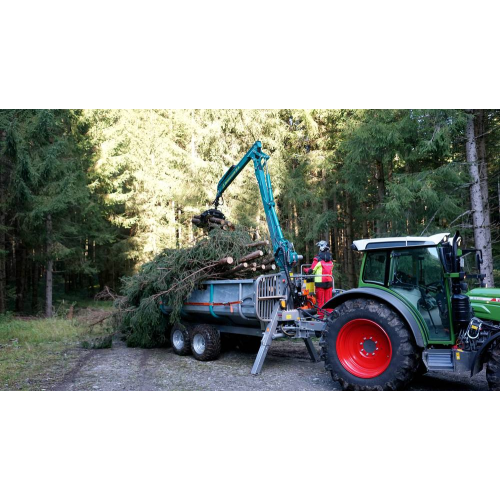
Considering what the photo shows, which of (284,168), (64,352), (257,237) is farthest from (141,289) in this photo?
(284,168)

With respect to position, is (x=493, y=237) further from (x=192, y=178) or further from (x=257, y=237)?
(x=192, y=178)

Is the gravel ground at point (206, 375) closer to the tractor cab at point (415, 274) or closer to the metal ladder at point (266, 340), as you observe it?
the metal ladder at point (266, 340)

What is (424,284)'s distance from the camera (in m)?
5.92

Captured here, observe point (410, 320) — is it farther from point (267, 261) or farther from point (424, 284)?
point (267, 261)

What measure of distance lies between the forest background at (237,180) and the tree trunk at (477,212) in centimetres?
3

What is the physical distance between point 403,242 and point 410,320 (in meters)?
1.13

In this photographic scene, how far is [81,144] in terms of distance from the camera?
20.3 meters

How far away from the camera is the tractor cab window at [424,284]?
18.8 ft

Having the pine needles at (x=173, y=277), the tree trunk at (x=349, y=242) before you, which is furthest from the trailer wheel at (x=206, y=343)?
the tree trunk at (x=349, y=242)

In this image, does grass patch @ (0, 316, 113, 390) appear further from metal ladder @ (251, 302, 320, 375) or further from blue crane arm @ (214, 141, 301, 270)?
blue crane arm @ (214, 141, 301, 270)

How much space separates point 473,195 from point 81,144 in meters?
17.1

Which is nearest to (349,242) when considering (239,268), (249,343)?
(249,343)

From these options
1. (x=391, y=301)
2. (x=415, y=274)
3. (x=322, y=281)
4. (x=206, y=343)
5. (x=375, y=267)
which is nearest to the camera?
(x=391, y=301)

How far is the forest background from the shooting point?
12656 millimetres
